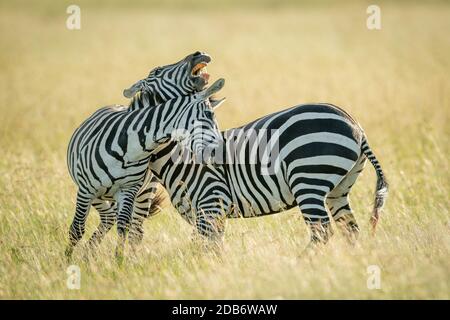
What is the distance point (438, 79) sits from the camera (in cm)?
2180

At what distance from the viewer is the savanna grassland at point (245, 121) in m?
7.06

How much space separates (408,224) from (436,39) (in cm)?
2212

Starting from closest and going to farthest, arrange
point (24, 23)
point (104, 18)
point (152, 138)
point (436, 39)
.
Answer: point (152, 138)
point (436, 39)
point (24, 23)
point (104, 18)

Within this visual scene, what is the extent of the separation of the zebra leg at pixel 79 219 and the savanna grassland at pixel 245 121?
0.83 feet

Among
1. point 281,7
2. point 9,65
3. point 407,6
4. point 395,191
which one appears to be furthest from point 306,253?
point 281,7

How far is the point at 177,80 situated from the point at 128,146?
3.53ft

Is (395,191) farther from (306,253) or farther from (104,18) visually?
(104,18)

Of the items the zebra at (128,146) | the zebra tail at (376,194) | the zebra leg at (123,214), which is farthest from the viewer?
the zebra leg at (123,214)

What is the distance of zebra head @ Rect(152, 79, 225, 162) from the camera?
768cm

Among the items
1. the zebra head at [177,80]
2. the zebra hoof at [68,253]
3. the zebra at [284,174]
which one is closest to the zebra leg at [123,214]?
the zebra at [284,174]

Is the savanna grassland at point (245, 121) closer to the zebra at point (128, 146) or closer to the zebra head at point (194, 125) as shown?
the zebra at point (128, 146)

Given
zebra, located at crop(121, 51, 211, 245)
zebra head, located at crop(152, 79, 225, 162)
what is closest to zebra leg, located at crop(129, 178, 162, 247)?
zebra, located at crop(121, 51, 211, 245)

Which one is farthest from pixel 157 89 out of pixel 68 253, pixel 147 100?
pixel 68 253

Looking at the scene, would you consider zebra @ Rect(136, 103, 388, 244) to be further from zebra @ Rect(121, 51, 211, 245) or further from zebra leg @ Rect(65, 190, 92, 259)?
zebra leg @ Rect(65, 190, 92, 259)
